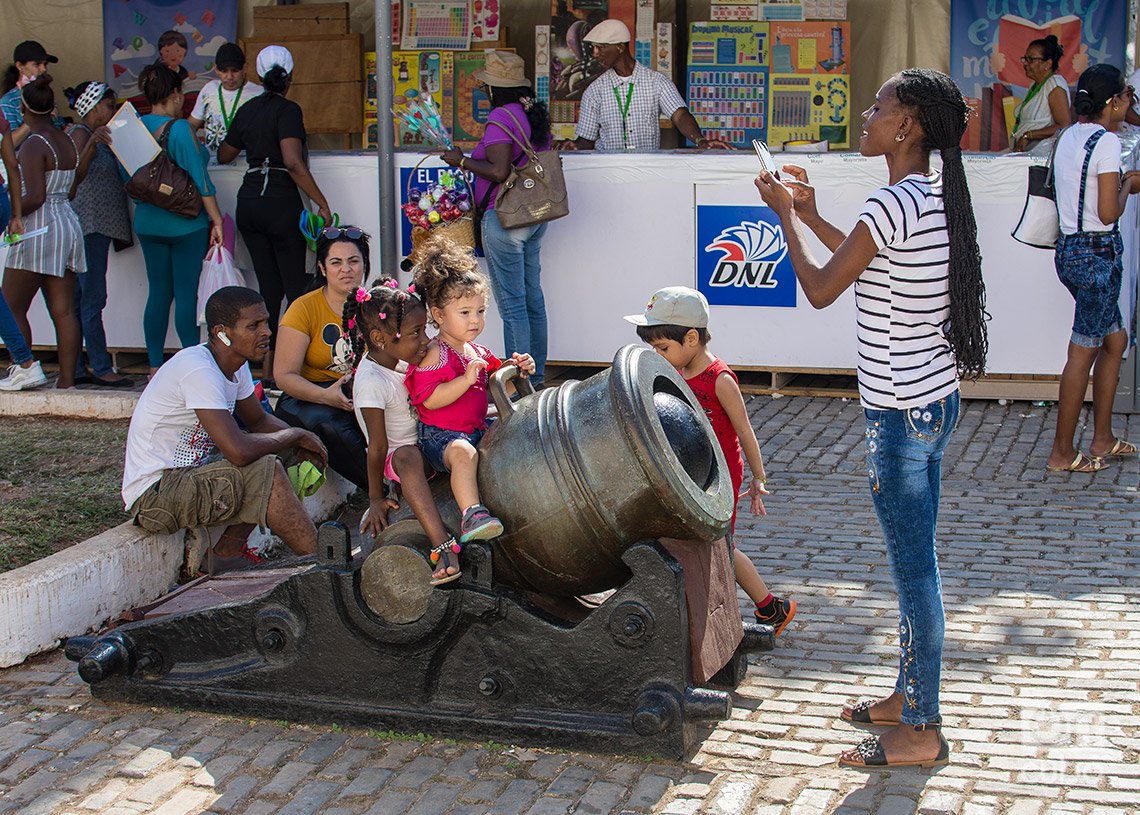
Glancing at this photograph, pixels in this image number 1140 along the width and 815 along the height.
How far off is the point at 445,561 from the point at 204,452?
5.65 feet

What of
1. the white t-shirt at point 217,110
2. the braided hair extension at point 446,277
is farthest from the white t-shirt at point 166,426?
the white t-shirt at point 217,110

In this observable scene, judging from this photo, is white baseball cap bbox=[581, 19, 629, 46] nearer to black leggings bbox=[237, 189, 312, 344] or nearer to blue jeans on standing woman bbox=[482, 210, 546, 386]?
blue jeans on standing woman bbox=[482, 210, 546, 386]

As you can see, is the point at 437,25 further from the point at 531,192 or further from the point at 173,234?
the point at 531,192

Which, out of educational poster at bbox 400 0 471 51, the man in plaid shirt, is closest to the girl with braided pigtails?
the man in plaid shirt

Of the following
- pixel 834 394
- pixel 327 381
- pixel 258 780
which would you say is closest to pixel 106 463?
pixel 327 381

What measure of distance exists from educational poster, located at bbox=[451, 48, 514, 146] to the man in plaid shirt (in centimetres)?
213

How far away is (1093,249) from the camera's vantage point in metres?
6.98

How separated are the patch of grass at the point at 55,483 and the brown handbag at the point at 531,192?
2.43m

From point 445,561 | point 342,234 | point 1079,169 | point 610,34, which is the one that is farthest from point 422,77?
point 445,561

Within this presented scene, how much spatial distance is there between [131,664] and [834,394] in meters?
5.31

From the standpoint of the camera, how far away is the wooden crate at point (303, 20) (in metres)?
11.2

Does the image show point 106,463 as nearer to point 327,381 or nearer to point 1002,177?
point 327,381

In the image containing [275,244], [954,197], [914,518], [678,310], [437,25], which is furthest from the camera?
[437,25]

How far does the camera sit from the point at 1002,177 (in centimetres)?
820
